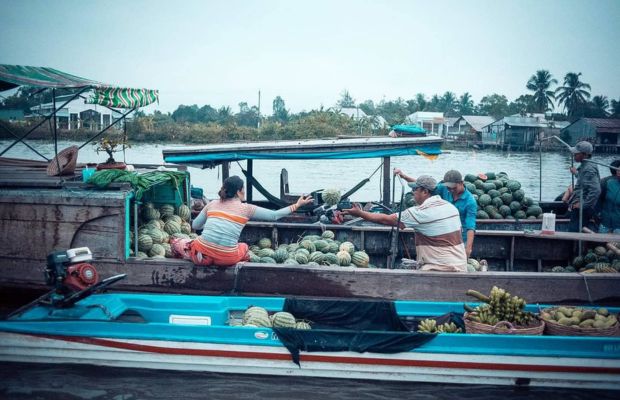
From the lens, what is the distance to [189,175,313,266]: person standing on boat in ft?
18.5

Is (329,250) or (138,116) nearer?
(329,250)

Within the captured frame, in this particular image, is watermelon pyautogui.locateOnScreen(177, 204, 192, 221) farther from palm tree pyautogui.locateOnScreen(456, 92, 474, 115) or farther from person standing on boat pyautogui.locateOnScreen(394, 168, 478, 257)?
palm tree pyautogui.locateOnScreen(456, 92, 474, 115)

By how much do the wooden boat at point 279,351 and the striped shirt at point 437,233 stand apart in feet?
1.72

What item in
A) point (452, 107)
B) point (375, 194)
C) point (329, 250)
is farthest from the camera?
point (452, 107)

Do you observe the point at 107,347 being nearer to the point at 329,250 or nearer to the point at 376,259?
the point at 329,250

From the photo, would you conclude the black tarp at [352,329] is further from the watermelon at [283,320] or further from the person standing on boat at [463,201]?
the person standing on boat at [463,201]

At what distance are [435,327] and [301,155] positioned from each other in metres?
3.58

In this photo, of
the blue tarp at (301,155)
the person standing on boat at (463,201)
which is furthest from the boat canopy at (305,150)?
the person standing on boat at (463,201)

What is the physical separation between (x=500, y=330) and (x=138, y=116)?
114 ft

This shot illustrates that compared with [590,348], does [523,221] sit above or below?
above

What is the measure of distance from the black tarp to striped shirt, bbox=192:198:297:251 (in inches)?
36.6

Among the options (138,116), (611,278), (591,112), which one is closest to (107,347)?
(611,278)

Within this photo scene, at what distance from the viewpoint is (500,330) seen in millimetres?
4641

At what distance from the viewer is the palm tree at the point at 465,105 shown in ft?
219
